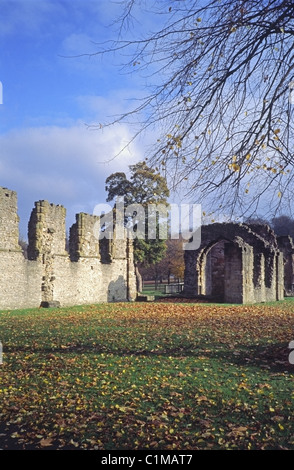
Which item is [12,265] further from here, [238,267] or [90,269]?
[238,267]

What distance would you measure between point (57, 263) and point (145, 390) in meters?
14.3

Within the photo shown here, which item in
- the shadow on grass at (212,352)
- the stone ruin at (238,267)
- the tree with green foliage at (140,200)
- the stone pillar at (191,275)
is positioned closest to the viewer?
the shadow on grass at (212,352)

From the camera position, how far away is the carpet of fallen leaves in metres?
4.55

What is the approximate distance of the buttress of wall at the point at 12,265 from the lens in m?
16.9

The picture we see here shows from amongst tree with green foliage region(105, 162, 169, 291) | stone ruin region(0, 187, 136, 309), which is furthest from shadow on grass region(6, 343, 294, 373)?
tree with green foliage region(105, 162, 169, 291)

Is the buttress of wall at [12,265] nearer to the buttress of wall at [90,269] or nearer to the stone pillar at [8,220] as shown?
the stone pillar at [8,220]

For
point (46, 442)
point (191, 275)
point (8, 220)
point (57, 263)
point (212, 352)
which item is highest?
point (8, 220)

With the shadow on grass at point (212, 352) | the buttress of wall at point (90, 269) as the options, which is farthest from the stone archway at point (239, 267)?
the shadow on grass at point (212, 352)

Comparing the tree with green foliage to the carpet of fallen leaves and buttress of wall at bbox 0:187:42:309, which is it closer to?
buttress of wall at bbox 0:187:42:309

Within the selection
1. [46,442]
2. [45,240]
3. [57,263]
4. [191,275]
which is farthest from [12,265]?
[46,442]

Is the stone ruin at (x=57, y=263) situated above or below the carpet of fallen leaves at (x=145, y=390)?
above

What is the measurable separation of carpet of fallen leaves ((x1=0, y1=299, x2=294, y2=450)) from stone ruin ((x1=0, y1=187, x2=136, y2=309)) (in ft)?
22.2

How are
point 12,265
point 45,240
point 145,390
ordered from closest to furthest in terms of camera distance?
point 145,390, point 12,265, point 45,240

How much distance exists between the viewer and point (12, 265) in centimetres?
1720
